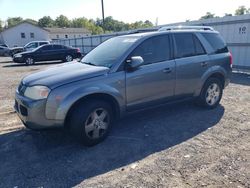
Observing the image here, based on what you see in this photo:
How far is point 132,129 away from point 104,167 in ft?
4.51

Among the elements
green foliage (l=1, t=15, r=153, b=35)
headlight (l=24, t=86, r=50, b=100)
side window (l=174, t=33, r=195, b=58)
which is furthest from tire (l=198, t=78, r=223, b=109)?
green foliage (l=1, t=15, r=153, b=35)

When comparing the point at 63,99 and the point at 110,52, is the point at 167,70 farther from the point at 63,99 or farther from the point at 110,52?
the point at 63,99

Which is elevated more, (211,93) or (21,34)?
(21,34)

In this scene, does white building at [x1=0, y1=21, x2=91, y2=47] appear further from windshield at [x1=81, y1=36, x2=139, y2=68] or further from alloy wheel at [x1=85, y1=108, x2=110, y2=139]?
alloy wheel at [x1=85, y1=108, x2=110, y2=139]

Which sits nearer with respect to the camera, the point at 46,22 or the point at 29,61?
the point at 29,61

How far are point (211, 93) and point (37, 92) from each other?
3878mm

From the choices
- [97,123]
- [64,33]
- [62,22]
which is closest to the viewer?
[97,123]

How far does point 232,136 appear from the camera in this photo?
14.1 ft

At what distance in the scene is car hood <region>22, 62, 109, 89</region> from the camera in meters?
3.73

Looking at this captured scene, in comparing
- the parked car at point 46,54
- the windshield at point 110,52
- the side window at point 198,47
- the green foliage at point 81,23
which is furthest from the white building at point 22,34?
the side window at point 198,47

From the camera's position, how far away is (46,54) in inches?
720

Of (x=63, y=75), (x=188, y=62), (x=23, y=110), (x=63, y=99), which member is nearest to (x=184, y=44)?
(x=188, y=62)

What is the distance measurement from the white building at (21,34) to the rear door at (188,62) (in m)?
54.8

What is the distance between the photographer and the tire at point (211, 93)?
5.48 meters
